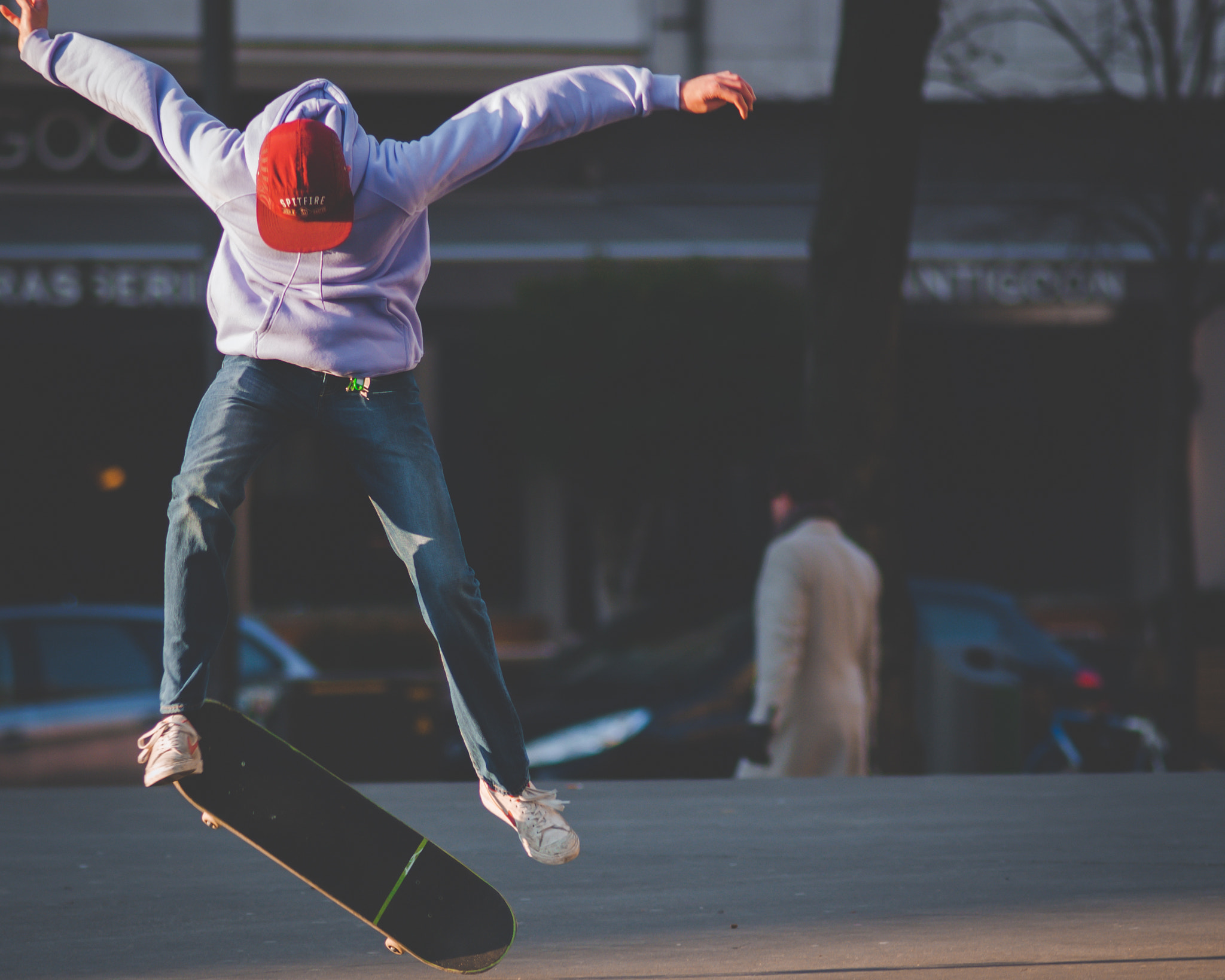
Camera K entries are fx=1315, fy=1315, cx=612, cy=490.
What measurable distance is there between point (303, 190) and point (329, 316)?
0.29 meters

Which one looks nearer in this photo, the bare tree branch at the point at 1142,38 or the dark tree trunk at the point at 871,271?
the dark tree trunk at the point at 871,271

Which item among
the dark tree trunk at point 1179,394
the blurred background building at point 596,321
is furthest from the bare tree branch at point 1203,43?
the blurred background building at point 596,321

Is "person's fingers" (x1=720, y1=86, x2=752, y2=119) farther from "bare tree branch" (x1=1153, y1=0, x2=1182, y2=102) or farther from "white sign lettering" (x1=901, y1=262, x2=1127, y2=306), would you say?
"white sign lettering" (x1=901, y1=262, x2=1127, y2=306)

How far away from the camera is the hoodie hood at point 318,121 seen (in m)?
2.93

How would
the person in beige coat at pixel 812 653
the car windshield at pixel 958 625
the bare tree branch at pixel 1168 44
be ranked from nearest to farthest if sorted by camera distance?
the person in beige coat at pixel 812 653 → the car windshield at pixel 958 625 → the bare tree branch at pixel 1168 44

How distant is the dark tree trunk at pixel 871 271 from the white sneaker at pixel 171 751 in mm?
4030

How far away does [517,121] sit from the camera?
2.97 metres

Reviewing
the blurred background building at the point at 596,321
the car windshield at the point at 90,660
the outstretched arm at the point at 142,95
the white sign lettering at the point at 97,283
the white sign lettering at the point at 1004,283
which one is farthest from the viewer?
the white sign lettering at the point at 1004,283

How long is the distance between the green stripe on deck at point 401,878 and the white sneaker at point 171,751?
52cm

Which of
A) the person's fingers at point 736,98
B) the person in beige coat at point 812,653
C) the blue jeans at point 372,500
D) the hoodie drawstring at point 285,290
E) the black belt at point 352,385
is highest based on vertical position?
the person's fingers at point 736,98

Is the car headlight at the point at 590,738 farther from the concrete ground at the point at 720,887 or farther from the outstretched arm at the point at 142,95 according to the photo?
the outstretched arm at the point at 142,95

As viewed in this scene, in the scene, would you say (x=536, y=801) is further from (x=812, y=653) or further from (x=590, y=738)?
(x=590, y=738)

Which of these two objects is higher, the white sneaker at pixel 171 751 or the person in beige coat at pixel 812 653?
the white sneaker at pixel 171 751

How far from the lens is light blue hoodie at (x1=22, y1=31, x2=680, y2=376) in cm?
296
